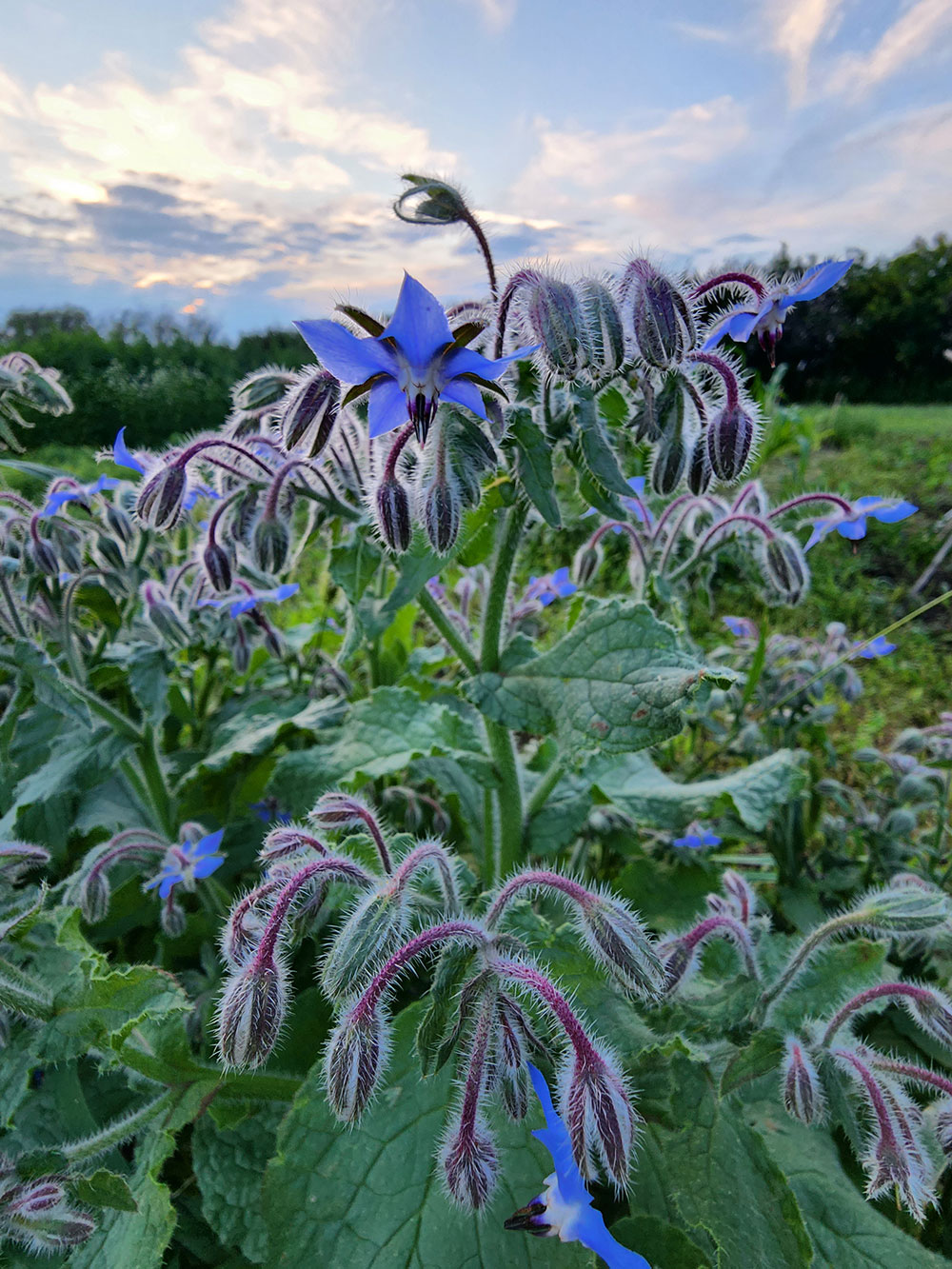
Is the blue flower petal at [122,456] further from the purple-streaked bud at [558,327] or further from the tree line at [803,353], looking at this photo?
the tree line at [803,353]

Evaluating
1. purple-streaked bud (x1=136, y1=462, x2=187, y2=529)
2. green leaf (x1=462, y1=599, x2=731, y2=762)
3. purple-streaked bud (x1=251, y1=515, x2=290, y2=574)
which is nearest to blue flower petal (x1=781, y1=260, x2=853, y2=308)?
green leaf (x1=462, y1=599, x2=731, y2=762)

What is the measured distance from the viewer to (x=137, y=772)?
150cm

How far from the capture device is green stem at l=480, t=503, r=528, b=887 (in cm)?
115

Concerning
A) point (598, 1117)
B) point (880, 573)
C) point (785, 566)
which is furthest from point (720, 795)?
point (880, 573)

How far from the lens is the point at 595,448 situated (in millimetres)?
960

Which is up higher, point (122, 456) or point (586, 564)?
point (122, 456)

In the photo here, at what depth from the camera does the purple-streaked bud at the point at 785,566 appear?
129 centimetres

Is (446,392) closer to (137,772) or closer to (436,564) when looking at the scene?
(436,564)

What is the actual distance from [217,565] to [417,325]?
604 mm

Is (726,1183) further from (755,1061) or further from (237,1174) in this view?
(237,1174)

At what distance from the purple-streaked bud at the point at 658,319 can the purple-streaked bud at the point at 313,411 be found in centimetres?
36

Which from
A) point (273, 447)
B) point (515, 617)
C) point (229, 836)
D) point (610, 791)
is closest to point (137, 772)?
point (229, 836)

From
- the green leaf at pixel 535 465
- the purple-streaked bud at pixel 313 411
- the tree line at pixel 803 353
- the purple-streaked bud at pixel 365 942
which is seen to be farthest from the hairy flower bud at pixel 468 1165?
the tree line at pixel 803 353

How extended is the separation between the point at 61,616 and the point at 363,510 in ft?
2.05
